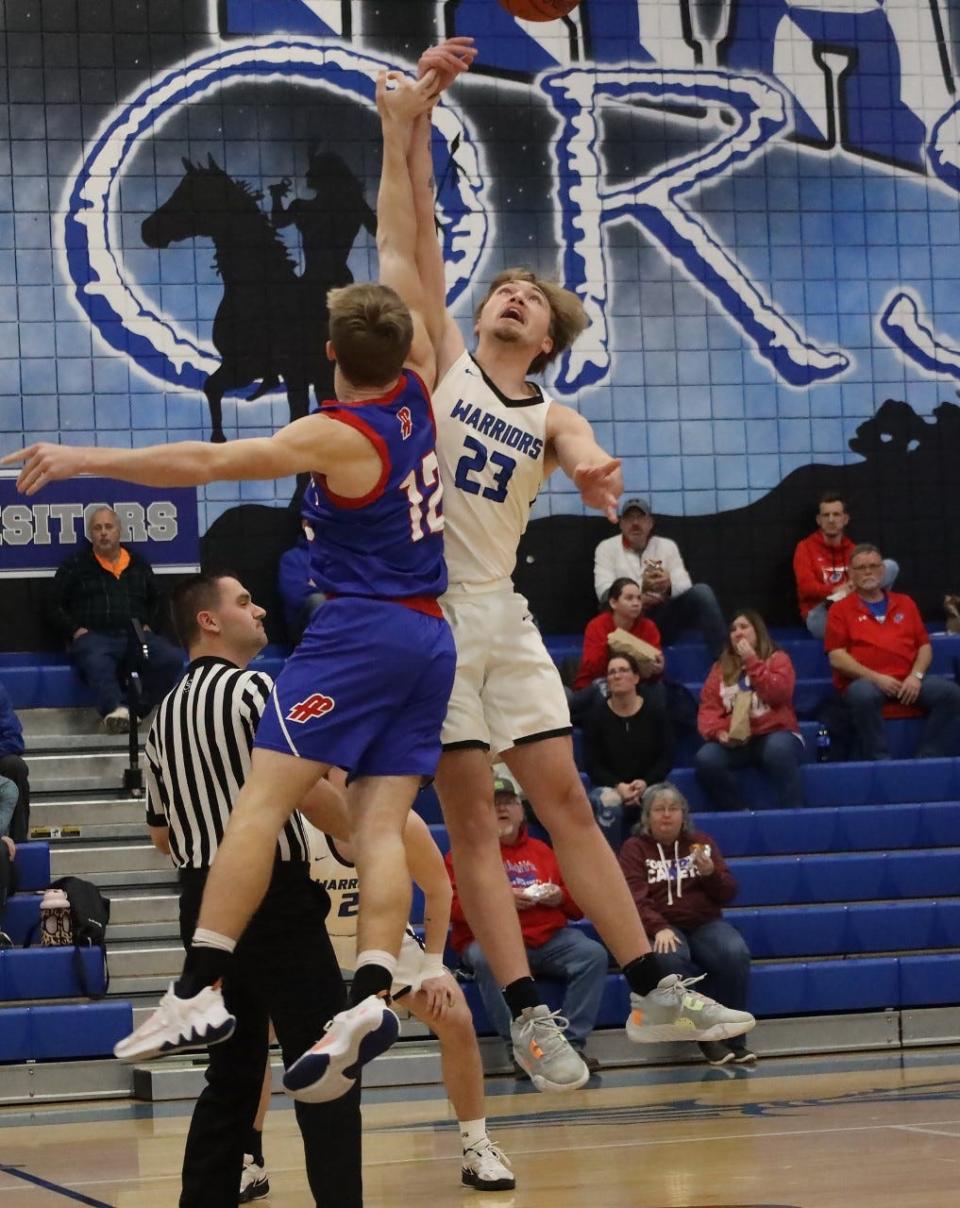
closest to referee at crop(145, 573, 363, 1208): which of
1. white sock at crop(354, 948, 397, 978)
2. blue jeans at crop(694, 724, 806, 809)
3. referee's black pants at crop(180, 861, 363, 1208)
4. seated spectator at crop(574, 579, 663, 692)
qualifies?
referee's black pants at crop(180, 861, 363, 1208)

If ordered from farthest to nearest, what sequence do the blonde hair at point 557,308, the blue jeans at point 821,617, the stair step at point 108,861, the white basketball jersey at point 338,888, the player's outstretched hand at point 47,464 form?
the blue jeans at point 821,617 < the stair step at point 108,861 < the white basketball jersey at point 338,888 < the blonde hair at point 557,308 < the player's outstretched hand at point 47,464

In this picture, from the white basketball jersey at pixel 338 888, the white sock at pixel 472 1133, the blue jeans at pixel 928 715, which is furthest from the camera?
the blue jeans at pixel 928 715

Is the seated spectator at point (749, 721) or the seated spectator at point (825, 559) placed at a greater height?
the seated spectator at point (825, 559)

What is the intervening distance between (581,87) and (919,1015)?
7.00 m

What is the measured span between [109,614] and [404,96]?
7062 millimetres

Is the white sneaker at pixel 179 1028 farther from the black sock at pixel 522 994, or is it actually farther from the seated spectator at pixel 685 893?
the seated spectator at pixel 685 893

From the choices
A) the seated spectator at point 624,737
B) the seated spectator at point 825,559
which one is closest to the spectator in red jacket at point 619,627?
the seated spectator at point 624,737

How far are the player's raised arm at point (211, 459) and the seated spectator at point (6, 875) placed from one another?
5.41 m

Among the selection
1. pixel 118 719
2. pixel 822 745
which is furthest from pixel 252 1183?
pixel 822 745

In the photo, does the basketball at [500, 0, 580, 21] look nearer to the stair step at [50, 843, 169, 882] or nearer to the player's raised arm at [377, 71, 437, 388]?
the player's raised arm at [377, 71, 437, 388]

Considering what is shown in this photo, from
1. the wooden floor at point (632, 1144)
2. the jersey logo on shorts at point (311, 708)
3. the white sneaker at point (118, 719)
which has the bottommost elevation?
the wooden floor at point (632, 1144)

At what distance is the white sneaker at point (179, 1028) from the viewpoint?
14.8 feet

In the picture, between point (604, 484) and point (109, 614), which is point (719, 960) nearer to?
point (109, 614)

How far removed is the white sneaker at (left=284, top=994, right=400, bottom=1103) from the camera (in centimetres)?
448
